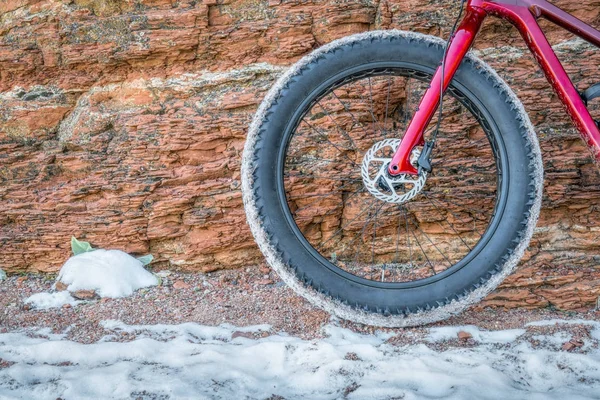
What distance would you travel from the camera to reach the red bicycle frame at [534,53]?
6.77ft

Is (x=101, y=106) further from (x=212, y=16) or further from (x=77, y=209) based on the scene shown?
(x=212, y=16)

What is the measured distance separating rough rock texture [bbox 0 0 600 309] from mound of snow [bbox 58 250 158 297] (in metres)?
0.11

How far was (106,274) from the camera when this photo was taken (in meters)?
2.59

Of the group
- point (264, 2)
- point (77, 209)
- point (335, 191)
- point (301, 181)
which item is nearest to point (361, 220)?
Result: point (335, 191)

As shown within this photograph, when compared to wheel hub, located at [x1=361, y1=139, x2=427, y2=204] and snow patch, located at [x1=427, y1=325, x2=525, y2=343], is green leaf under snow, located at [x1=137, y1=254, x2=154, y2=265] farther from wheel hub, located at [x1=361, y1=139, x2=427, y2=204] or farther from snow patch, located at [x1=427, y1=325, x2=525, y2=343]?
snow patch, located at [x1=427, y1=325, x2=525, y2=343]

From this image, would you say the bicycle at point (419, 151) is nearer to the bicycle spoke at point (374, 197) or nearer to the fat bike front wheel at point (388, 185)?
the fat bike front wheel at point (388, 185)

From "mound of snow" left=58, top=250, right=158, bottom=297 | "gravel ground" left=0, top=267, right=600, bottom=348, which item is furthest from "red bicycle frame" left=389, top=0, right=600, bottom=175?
"mound of snow" left=58, top=250, right=158, bottom=297

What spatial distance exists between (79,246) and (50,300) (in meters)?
0.35

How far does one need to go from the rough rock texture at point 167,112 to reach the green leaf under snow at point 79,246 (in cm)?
4

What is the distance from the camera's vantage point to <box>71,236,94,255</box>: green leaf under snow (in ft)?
9.02

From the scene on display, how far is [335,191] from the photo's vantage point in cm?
281

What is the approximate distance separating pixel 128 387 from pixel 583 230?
239 centimetres

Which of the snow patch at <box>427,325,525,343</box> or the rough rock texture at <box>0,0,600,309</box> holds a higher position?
the rough rock texture at <box>0,0,600,309</box>

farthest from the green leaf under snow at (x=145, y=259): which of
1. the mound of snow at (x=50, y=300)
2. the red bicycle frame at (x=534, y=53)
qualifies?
the red bicycle frame at (x=534, y=53)
